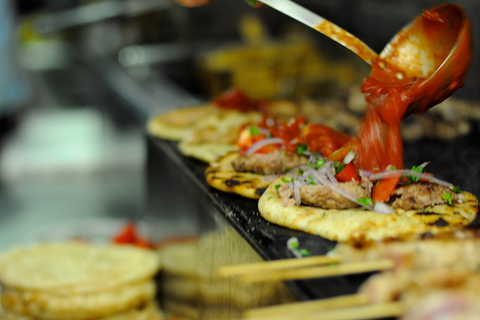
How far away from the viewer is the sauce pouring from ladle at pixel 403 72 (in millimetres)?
2043

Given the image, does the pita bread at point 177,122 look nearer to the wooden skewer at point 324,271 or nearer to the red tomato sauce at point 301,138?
the red tomato sauce at point 301,138

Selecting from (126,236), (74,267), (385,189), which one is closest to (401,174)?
(385,189)

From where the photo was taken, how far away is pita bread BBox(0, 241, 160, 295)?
298cm

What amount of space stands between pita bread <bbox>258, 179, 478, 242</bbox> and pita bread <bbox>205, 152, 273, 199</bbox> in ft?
0.72

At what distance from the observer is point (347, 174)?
2125mm

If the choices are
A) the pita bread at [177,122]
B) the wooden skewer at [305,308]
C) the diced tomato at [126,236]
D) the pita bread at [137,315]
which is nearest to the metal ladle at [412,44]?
the wooden skewer at [305,308]

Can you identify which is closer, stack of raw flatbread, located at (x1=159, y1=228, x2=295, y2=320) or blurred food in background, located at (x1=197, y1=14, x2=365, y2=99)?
stack of raw flatbread, located at (x1=159, y1=228, x2=295, y2=320)

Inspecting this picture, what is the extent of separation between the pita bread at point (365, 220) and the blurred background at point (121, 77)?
2.52 meters

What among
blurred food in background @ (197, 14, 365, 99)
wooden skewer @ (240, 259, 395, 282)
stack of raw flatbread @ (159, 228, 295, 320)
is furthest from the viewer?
blurred food in background @ (197, 14, 365, 99)

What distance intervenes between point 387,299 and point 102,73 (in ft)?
21.0

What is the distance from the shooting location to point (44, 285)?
297 cm

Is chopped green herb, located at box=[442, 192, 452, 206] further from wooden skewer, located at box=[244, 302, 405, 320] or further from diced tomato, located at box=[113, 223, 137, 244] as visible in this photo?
diced tomato, located at box=[113, 223, 137, 244]

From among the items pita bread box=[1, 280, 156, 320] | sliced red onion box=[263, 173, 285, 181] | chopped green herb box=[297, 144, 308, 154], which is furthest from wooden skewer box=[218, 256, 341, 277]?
pita bread box=[1, 280, 156, 320]

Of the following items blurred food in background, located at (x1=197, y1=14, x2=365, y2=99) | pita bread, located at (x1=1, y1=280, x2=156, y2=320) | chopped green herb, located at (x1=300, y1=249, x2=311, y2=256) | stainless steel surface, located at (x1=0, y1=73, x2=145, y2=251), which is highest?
chopped green herb, located at (x1=300, y1=249, x2=311, y2=256)
